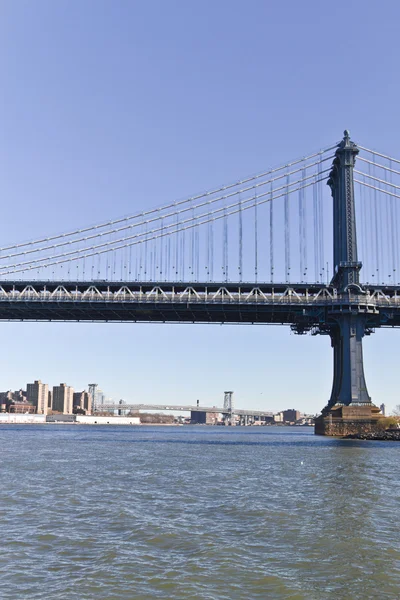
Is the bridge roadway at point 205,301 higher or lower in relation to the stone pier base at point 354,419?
higher

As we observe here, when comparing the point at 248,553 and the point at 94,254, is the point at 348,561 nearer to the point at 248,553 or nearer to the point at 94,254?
the point at 248,553

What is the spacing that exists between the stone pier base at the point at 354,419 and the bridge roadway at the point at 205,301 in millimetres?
10712

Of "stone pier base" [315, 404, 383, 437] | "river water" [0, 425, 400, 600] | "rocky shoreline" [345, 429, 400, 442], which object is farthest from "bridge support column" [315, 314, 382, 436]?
"river water" [0, 425, 400, 600]

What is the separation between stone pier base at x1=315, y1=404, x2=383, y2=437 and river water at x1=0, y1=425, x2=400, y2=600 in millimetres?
44597

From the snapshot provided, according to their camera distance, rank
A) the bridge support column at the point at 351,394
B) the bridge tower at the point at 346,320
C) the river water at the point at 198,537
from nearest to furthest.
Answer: the river water at the point at 198,537 → the bridge support column at the point at 351,394 → the bridge tower at the point at 346,320

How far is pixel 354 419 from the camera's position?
73.6 meters

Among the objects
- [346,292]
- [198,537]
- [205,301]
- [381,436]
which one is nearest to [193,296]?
[205,301]

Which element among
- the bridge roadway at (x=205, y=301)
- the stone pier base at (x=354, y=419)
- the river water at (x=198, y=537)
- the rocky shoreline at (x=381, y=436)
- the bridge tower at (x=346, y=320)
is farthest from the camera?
the bridge roadway at (x=205, y=301)

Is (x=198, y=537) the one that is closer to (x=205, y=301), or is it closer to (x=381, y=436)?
(x=381, y=436)

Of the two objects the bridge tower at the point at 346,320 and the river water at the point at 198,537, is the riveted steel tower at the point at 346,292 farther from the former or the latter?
the river water at the point at 198,537

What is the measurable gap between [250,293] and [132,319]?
17365 millimetres

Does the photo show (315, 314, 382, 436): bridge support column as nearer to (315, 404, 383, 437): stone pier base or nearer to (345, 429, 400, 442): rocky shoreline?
(315, 404, 383, 437): stone pier base

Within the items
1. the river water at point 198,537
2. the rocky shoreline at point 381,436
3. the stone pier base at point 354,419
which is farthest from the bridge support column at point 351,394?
the river water at point 198,537

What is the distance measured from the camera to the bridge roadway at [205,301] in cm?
7900
